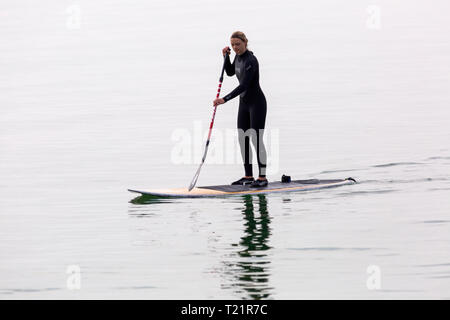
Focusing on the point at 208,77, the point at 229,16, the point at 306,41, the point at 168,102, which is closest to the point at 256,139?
the point at 168,102

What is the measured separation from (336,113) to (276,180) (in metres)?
10.2

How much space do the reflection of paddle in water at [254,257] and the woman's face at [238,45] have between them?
2381 millimetres

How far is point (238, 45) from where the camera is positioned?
15945mm

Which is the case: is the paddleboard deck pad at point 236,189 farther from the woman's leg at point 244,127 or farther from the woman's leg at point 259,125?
the woman's leg at point 244,127

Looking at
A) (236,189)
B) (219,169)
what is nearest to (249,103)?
(236,189)

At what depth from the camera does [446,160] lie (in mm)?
19703

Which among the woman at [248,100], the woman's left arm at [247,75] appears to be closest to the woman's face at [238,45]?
the woman at [248,100]

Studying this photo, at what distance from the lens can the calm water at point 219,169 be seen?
1153cm

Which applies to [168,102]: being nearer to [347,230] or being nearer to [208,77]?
[208,77]

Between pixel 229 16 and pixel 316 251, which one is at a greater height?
pixel 229 16

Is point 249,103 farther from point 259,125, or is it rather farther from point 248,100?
point 259,125

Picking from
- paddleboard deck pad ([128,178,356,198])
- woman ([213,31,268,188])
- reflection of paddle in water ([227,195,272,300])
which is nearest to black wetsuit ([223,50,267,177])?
woman ([213,31,268,188])

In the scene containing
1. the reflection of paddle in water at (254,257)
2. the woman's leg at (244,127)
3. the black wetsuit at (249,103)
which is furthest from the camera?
the woman's leg at (244,127)

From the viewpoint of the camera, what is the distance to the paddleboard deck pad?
16281 mm
